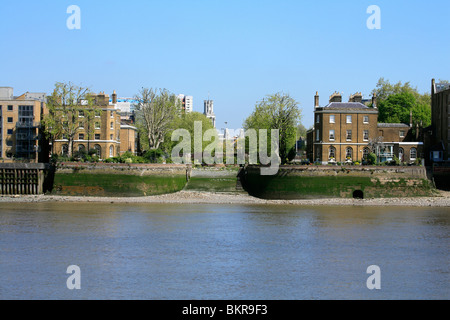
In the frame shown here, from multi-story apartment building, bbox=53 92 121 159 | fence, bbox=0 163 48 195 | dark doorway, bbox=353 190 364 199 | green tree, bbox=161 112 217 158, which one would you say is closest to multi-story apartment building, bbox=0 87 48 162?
multi-story apartment building, bbox=53 92 121 159

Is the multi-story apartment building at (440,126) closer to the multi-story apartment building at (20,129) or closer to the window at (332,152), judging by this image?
the window at (332,152)

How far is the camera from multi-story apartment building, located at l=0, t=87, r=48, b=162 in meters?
84.0

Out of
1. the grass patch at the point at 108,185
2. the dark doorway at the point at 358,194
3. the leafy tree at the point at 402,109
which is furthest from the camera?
the leafy tree at the point at 402,109

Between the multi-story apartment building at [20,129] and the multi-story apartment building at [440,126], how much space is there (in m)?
57.9

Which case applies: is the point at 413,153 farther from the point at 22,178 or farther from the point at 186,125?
the point at 22,178

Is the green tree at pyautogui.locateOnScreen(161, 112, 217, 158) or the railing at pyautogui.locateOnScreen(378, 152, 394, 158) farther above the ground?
the green tree at pyautogui.locateOnScreen(161, 112, 217, 158)

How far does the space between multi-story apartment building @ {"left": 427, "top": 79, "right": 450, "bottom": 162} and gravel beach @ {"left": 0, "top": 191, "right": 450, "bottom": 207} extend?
1539cm

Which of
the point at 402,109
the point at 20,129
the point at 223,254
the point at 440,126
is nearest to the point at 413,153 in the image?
the point at 440,126

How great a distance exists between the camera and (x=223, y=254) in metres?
34.4

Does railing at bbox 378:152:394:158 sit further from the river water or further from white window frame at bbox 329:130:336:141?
the river water

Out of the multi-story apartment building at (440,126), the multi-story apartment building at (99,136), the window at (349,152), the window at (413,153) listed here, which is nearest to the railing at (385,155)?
the window at (349,152)

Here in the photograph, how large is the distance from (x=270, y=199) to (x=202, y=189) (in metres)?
10.0

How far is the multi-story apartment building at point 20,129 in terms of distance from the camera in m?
84.0
